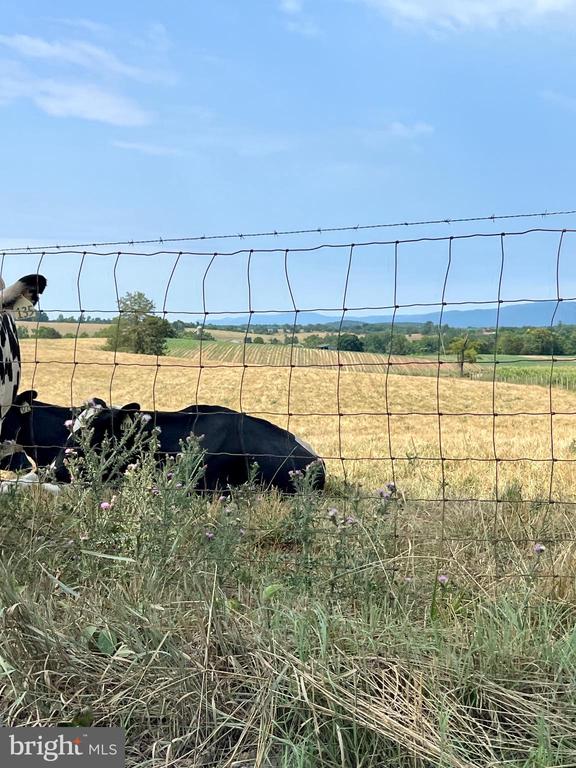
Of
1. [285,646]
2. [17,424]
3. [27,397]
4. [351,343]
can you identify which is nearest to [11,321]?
[27,397]

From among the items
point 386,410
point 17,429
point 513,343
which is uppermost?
point 513,343

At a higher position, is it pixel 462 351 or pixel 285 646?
pixel 462 351

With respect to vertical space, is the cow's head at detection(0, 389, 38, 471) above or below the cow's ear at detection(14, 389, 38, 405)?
below

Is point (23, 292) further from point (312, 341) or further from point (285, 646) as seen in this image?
point (285, 646)

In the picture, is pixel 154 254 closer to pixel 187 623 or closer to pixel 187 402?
pixel 187 623

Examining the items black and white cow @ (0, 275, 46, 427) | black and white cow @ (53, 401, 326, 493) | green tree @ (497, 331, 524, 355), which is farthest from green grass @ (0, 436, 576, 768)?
green tree @ (497, 331, 524, 355)

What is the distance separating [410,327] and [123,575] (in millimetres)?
2289

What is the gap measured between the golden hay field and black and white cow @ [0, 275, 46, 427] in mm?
291

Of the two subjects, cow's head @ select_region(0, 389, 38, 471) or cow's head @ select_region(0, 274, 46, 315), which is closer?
cow's head @ select_region(0, 274, 46, 315)

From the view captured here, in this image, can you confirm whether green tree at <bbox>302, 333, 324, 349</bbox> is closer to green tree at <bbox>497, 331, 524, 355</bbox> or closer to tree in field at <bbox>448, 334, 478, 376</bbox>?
tree in field at <bbox>448, 334, 478, 376</bbox>

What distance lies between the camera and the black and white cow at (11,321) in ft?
18.5

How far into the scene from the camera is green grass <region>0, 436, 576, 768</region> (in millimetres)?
2451

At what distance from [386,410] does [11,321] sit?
3713 mm

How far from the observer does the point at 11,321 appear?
22.7 ft
